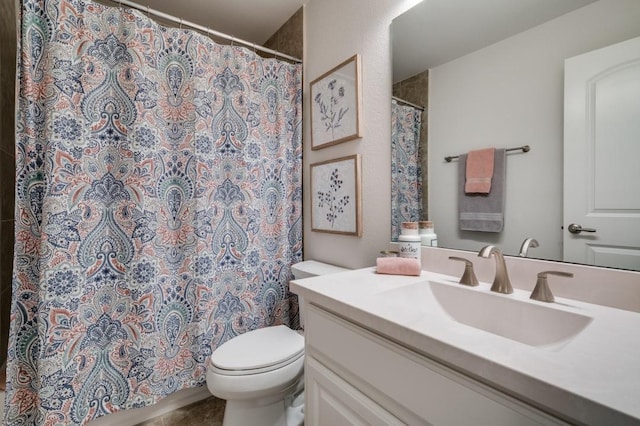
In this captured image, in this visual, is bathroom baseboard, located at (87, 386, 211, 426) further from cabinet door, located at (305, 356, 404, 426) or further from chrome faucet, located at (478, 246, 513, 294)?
chrome faucet, located at (478, 246, 513, 294)

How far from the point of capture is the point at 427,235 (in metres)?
1.18

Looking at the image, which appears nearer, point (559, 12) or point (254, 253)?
point (559, 12)

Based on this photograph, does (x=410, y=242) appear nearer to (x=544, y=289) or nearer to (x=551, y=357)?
(x=544, y=289)

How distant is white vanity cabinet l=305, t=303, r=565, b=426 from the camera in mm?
483

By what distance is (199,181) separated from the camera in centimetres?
151

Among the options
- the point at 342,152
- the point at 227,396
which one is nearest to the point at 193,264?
the point at 227,396

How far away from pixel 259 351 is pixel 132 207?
36.1 inches

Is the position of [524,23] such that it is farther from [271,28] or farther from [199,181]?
[271,28]

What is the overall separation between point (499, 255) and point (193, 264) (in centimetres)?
139

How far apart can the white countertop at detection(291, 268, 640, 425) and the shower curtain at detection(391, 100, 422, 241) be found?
1.91 feet

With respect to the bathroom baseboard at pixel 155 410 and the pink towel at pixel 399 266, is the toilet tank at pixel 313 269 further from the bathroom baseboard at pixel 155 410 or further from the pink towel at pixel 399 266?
the bathroom baseboard at pixel 155 410

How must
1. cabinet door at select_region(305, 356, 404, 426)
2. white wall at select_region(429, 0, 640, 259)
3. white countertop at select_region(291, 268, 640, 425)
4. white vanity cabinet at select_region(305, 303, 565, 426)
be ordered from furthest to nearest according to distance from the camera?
white wall at select_region(429, 0, 640, 259) < cabinet door at select_region(305, 356, 404, 426) < white vanity cabinet at select_region(305, 303, 565, 426) < white countertop at select_region(291, 268, 640, 425)

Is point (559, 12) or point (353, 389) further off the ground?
point (559, 12)

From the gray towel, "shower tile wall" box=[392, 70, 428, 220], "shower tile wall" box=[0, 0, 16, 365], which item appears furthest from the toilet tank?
"shower tile wall" box=[0, 0, 16, 365]
